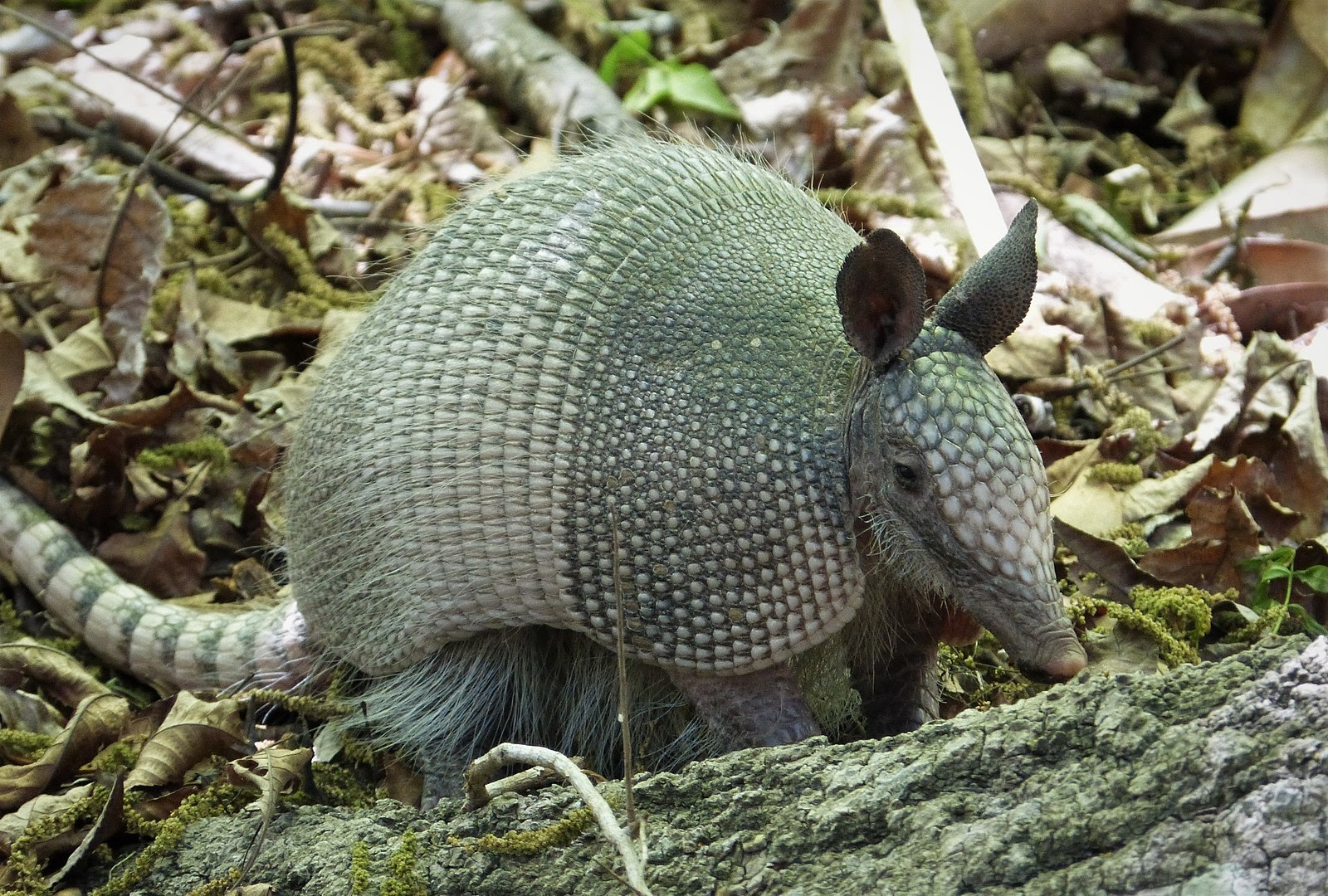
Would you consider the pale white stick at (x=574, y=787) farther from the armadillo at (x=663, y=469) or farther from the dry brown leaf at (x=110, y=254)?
the dry brown leaf at (x=110, y=254)

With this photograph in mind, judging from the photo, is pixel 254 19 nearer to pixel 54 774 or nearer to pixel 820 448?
pixel 54 774

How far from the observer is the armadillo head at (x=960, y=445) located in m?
2.99

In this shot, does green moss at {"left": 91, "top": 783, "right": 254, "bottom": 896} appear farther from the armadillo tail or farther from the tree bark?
the armadillo tail

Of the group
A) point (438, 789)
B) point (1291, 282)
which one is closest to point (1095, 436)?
point (1291, 282)

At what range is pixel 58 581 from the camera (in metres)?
4.72

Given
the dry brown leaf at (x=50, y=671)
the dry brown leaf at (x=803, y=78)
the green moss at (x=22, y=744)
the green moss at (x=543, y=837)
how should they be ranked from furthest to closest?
the dry brown leaf at (x=803, y=78) < the dry brown leaf at (x=50, y=671) < the green moss at (x=22, y=744) < the green moss at (x=543, y=837)

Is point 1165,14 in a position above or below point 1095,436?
above

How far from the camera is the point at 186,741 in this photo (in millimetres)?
3881

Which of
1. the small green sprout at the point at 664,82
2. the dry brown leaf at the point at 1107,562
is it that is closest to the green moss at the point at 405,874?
the dry brown leaf at the point at 1107,562

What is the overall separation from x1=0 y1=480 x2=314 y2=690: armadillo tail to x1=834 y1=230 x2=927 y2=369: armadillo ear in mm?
2264

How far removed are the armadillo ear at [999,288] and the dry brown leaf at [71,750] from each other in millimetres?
2732

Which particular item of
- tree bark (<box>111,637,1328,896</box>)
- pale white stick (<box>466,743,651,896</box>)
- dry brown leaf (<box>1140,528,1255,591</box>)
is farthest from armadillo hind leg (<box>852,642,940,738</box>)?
pale white stick (<box>466,743,651,896</box>)

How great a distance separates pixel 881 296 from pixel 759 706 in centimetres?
115

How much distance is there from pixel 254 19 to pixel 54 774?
5.14 metres
